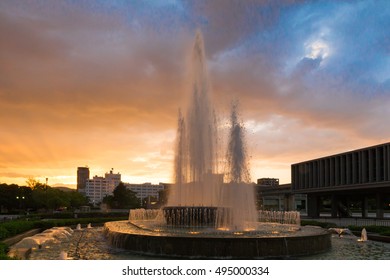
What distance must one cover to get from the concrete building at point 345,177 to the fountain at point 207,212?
2422cm

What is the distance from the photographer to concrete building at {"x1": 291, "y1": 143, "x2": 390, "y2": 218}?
4403 cm

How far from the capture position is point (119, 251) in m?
17.2

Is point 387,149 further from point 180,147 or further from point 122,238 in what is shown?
point 122,238

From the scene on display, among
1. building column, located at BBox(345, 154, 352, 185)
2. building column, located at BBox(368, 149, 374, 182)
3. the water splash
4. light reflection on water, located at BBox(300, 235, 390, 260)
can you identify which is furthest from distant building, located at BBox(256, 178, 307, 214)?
light reflection on water, located at BBox(300, 235, 390, 260)

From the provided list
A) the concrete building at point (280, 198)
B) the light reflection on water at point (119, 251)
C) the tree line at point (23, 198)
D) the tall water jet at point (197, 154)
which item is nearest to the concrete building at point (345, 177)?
the concrete building at point (280, 198)

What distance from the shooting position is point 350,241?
2227 cm

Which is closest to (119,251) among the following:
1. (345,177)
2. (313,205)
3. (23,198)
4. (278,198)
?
(345,177)

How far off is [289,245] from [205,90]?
1256 centimetres

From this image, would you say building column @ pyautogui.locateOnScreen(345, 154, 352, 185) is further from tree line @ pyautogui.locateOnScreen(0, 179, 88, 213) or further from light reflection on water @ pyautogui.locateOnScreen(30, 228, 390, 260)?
tree line @ pyautogui.locateOnScreen(0, 179, 88, 213)

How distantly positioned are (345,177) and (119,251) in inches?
1583

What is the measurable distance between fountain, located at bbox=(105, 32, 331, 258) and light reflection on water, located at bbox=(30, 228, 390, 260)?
1.52 ft

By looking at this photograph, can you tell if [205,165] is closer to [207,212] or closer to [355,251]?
[207,212]

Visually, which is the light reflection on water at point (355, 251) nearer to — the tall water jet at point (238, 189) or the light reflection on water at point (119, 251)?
the light reflection on water at point (119, 251)

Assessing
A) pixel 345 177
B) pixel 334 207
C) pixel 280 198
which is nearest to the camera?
pixel 345 177
